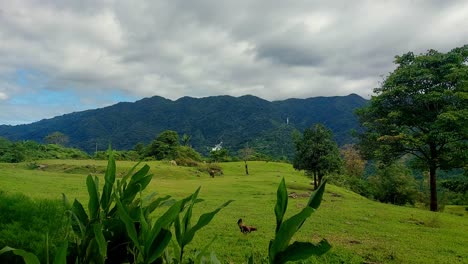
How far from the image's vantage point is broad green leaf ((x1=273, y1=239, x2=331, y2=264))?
99cm

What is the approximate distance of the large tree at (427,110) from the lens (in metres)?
19.1

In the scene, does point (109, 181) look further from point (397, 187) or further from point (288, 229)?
point (397, 187)

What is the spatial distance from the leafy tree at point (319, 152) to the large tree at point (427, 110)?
5.98 meters

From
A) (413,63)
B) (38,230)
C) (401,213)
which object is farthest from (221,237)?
(413,63)

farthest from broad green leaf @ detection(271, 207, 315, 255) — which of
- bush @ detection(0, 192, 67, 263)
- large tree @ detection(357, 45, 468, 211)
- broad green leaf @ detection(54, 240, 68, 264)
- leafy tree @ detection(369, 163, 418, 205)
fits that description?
leafy tree @ detection(369, 163, 418, 205)

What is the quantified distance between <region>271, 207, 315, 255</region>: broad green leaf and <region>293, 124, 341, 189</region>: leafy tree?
28760 mm

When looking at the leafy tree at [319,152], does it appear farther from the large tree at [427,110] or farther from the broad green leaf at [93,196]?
the broad green leaf at [93,196]

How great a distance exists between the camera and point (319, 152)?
29500 millimetres

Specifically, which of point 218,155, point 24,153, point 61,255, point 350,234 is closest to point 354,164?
point 218,155

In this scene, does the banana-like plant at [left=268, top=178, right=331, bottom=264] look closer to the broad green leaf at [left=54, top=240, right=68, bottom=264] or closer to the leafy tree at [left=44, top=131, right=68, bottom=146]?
the broad green leaf at [left=54, top=240, right=68, bottom=264]

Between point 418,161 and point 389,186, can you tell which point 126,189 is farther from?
point 389,186

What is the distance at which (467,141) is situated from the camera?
64.6 ft

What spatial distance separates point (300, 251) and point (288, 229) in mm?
86

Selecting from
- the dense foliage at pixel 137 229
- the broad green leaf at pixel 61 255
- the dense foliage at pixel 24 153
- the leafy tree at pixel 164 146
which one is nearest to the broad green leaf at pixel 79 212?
the dense foliage at pixel 137 229
